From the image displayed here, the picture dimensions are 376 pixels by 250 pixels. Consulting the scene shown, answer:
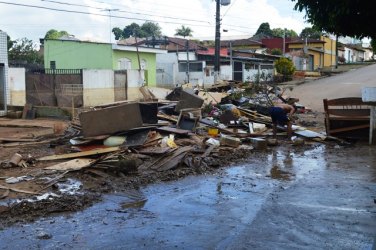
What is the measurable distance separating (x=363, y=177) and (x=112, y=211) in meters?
5.32

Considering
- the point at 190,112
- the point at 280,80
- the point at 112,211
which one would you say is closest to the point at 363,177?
the point at 112,211

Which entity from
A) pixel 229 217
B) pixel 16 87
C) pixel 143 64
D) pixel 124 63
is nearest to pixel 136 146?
pixel 229 217

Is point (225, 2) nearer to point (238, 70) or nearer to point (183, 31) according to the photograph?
point (238, 70)

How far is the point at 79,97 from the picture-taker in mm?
24125

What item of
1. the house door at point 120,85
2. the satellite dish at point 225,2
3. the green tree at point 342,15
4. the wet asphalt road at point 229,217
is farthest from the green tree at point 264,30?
the green tree at point 342,15

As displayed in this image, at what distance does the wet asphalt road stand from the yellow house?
177 feet

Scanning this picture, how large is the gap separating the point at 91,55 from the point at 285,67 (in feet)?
72.1

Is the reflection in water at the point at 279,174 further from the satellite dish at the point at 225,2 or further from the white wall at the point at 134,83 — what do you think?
the satellite dish at the point at 225,2

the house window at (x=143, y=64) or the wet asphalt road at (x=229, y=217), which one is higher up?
the house window at (x=143, y=64)

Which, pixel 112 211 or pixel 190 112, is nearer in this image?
pixel 112 211

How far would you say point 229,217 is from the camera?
6703mm

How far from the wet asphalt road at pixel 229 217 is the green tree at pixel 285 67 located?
3887 cm

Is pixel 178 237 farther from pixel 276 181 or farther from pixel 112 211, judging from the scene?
pixel 276 181

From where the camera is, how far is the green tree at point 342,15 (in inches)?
222
